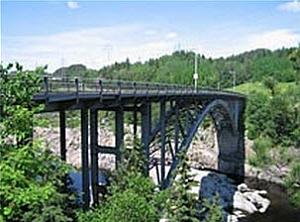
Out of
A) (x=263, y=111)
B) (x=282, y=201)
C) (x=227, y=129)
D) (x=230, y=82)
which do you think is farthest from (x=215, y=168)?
(x=230, y=82)

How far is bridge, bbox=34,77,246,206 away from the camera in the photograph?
63.9ft

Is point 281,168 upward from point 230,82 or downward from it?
downward

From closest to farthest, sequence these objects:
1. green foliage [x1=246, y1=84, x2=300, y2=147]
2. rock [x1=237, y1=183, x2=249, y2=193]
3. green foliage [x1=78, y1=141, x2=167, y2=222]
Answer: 1. green foliage [x1=78, y1=141, x2=167, y2=222]
2. rock [x1=237, y1=183, x2=249, y2=193]
3. green foliage [x1=246, y1=84, x2=300, y2=147]

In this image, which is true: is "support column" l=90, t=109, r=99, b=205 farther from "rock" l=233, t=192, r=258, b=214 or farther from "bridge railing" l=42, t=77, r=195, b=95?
"rock" l=233, t=192, r=258, b=214

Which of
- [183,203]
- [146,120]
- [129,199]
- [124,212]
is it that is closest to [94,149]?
[183,203]

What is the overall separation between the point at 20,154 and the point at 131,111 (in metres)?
19.7

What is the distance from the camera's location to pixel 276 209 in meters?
44.4

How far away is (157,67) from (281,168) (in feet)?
311

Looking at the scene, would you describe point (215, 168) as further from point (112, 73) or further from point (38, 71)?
point (112, 73)

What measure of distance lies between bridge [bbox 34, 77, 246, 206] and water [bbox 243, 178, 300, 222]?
9707 mm

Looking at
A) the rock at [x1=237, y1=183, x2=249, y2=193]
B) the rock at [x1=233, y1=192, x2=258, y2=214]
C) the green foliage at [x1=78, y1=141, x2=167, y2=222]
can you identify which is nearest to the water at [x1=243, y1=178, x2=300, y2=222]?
the rock at [x1=233, y1=192, x2=258, y2=214]

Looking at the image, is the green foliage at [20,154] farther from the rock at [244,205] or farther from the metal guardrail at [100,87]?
the rock at [244,205]

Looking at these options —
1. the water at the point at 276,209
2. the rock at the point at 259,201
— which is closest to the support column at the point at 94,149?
the water at the point at 276,209

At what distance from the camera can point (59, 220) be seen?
1383 centimetres
